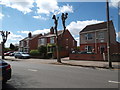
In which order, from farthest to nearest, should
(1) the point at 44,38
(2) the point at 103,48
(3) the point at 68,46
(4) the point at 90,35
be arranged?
(1) the point at 44,38
(3) the point at 68,46
(4) the point at 90,35
(2) the point at 103,48

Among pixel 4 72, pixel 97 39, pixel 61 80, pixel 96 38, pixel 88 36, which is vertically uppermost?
pixel 88 36

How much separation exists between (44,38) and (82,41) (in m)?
19.8

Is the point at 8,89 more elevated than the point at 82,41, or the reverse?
the point at 82,41

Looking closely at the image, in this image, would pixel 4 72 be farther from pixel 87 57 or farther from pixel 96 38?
pixel 96 38

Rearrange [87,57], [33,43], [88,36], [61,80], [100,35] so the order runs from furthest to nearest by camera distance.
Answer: [33,43] < [88,36] < [100,35] < [87,57] < [61,80]

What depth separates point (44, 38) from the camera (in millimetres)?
50344

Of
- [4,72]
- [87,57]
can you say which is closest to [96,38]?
[87,57]

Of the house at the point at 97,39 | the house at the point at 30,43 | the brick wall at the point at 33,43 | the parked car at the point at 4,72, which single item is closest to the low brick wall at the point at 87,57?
the house at the point at 97,39

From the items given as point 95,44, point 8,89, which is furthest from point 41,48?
point 8,89

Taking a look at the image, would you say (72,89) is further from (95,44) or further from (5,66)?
(95,44)

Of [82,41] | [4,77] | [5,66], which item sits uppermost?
[82,41]

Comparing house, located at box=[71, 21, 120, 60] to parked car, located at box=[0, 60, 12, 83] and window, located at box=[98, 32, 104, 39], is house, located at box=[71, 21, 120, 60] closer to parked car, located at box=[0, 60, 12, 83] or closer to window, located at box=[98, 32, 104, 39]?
window, located at box=[98, 32, 104, 39]

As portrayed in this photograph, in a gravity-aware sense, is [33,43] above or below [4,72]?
above

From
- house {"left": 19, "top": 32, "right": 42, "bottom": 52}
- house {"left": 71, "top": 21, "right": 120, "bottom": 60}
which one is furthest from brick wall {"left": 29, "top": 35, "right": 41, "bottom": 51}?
house {"left": 71, "top": 21, "right": 120, "bottom": 60}
